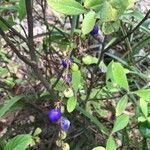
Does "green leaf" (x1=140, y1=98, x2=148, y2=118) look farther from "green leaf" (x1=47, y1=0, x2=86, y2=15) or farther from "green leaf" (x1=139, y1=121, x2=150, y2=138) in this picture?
"green leaf" (x1=47, y1=0, x2=86, y2=15)

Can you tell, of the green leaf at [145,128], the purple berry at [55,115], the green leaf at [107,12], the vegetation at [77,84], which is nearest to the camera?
the green leaf at [107,12]

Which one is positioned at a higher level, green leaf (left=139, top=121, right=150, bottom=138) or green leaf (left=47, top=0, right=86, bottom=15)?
green leaf (left=47, top=0, right=86, bottom=15)

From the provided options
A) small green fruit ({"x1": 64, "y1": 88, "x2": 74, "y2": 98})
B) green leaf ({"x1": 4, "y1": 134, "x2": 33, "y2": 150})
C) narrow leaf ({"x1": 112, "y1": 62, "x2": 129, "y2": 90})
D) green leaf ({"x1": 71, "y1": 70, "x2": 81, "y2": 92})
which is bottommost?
green leaf ({"x1": 4, "y1": 134, "x2": 33, "y2": 150})

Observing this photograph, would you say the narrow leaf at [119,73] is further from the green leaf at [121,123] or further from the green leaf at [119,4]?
the green leaf at [119,4]

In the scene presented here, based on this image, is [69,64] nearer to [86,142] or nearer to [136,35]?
[86,142]

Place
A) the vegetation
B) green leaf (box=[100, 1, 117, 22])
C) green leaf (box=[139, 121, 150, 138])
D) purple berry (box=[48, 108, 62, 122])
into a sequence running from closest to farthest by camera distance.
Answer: green leaf (box=[100, 1, 117, 22]) < the vegetation < purple berry (box=[48, 108, 62, 122]) < green leaf (box=[139, 121, 150, 138])

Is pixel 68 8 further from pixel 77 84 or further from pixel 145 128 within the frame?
pixel 145 128

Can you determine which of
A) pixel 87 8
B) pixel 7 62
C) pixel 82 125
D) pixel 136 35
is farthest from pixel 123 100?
pixel 136 35

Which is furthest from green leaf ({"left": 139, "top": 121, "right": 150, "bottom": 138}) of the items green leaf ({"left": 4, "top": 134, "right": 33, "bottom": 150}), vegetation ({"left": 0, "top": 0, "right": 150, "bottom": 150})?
green leaf ({"left": 4, "top": 134, "right": 33, "bottom": 150})

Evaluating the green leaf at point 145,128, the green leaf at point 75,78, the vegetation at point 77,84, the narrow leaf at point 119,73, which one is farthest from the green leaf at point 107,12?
the green leaf at point 145,128

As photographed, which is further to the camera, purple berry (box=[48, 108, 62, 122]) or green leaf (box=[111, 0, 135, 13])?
purple berry (box=[48, 108, 62, 122])

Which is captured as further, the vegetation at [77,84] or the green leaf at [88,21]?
the vegetation at [77,84]

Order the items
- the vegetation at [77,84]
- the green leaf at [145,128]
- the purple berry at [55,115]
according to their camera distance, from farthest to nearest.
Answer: the green leaf at [145,128] → the purple berry at [55,115] → the vegetation at [77,84]

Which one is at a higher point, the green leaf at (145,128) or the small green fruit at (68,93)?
the small green fruit at (68,93)
